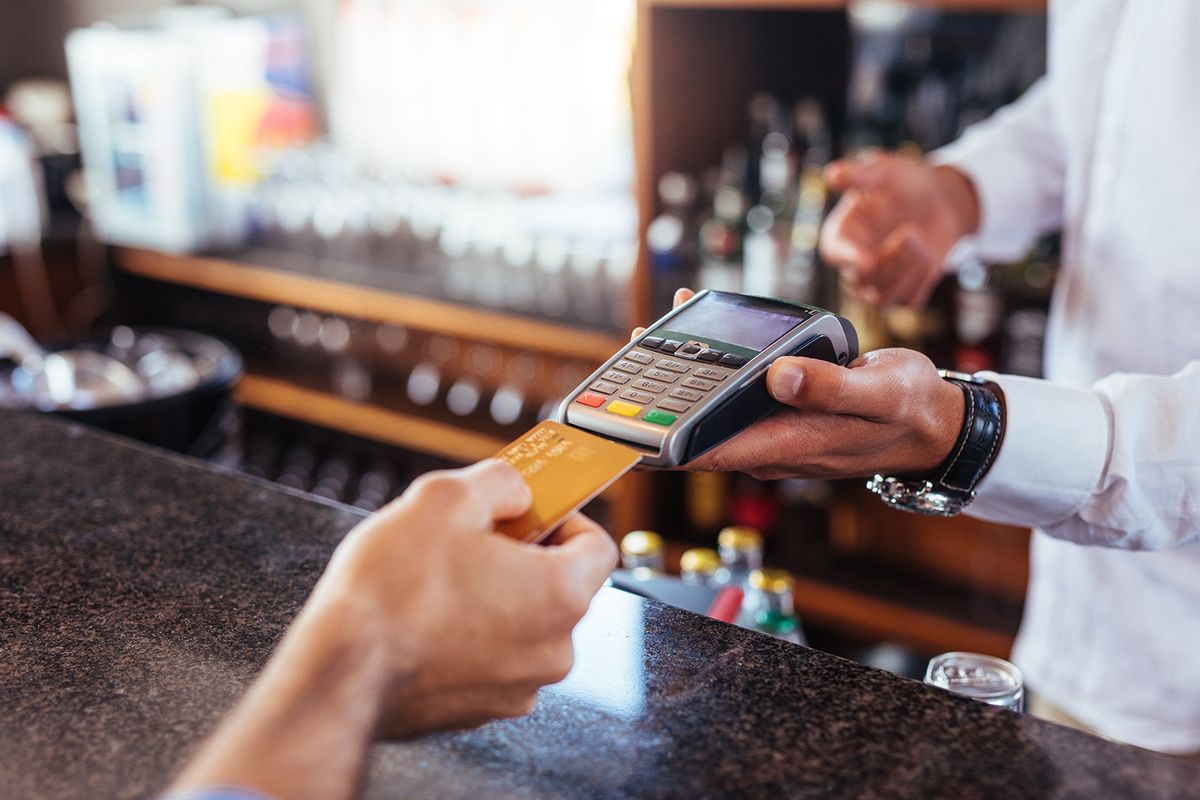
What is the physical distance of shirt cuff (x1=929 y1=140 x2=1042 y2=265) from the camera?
1354 millimetres

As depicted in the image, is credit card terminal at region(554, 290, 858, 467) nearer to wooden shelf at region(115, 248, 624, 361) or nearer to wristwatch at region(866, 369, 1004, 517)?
wristwatch at region(866, 369, 1004, 517)

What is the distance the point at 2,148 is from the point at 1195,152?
123 inches

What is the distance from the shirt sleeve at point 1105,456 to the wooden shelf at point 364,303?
4.63 ft

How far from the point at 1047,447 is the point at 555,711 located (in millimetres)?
407

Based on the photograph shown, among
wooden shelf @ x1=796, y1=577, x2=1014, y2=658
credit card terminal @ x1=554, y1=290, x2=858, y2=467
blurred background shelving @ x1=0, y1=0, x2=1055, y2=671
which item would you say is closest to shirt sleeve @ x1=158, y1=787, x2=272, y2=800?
credit card terminal @ x1=554, y1=290, x2=858, y2=467

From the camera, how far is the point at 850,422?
2.45 ft

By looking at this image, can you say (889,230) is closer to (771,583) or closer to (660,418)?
(771,583)

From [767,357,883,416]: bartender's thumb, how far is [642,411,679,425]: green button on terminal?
7cm

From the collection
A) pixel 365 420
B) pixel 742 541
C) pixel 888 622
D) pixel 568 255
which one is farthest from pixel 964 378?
pixel 365 420

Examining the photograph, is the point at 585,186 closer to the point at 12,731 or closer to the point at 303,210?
the point at 303,210

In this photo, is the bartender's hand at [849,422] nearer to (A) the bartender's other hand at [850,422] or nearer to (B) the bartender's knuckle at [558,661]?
(A) the bartender's other hand at [850,422]

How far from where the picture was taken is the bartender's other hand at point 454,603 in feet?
1.65

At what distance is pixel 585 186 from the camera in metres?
2.77

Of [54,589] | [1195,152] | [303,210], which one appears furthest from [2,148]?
[1195,152]
